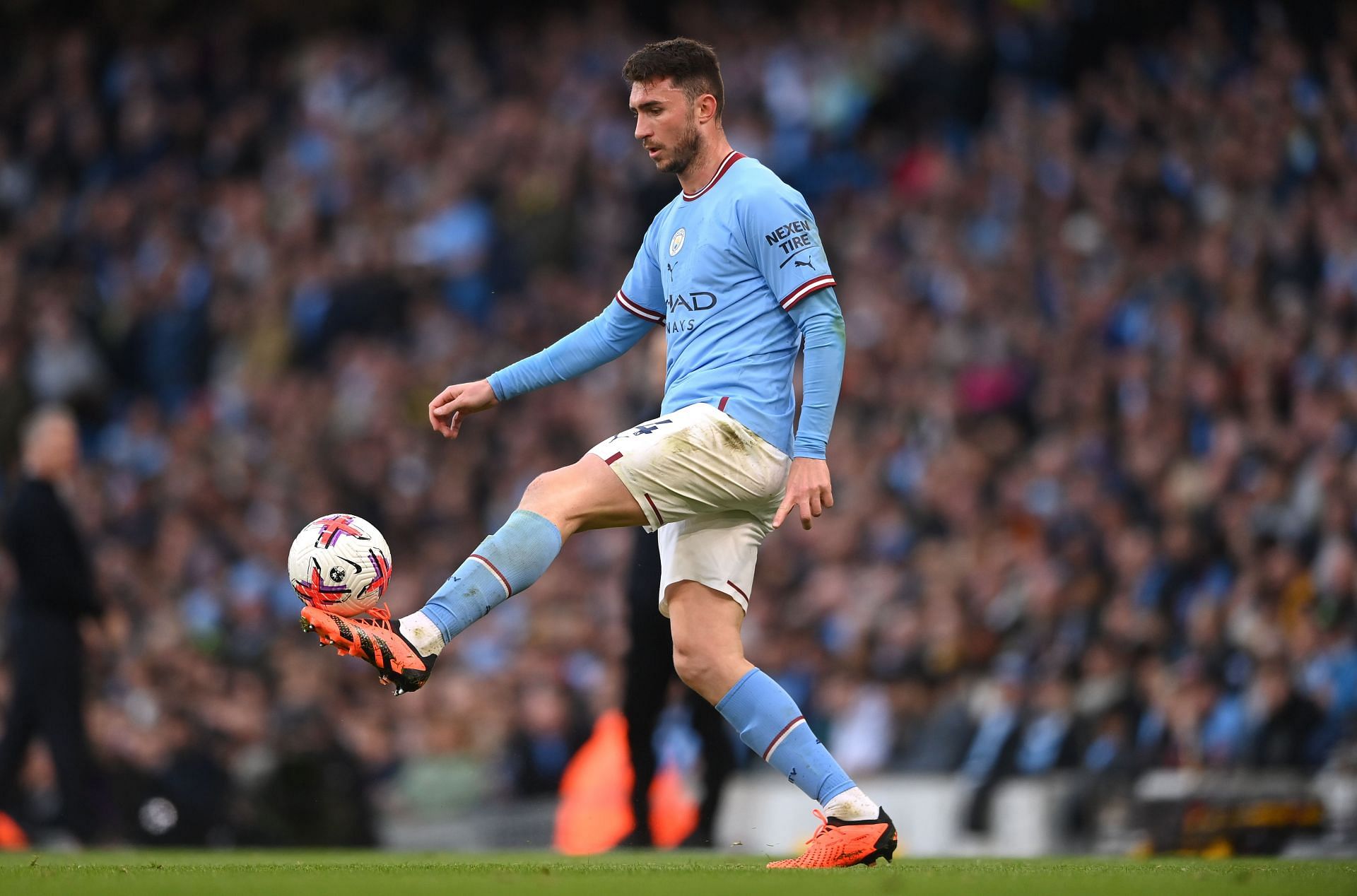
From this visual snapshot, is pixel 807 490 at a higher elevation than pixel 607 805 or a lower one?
higher

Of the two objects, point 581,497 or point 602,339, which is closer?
point 581,497

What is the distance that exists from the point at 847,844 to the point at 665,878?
0.72m

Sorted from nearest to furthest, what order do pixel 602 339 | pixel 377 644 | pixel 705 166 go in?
1. pixel 377 644
2. pixel 705 166
3. pixel 602 339

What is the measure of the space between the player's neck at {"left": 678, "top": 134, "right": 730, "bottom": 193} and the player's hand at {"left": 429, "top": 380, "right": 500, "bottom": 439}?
0.92 m

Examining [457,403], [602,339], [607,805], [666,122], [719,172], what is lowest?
[607,805]

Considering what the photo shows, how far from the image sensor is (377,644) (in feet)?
15.8

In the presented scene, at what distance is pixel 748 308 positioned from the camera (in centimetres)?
560

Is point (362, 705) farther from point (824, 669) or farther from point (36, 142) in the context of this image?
point (36, 142)

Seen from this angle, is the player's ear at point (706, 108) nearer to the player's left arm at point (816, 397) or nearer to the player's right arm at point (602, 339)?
the player's right arm at point (602, 339)

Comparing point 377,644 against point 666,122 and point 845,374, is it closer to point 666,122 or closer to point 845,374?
point 666,122

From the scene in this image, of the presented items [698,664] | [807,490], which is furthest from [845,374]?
[807,490]

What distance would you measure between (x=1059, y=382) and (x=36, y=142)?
11337mm

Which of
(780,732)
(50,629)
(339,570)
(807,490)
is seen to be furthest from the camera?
(50,629)

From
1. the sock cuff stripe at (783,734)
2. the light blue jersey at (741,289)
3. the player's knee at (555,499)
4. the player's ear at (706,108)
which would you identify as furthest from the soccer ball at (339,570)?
the player's ear at (706,108)
